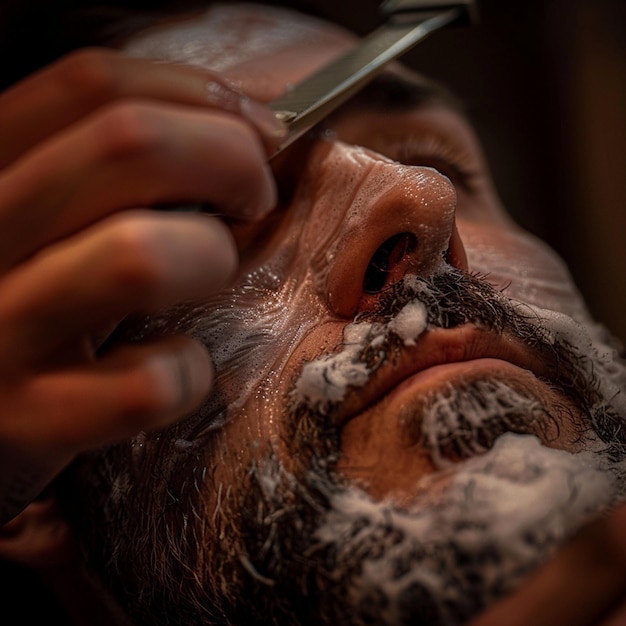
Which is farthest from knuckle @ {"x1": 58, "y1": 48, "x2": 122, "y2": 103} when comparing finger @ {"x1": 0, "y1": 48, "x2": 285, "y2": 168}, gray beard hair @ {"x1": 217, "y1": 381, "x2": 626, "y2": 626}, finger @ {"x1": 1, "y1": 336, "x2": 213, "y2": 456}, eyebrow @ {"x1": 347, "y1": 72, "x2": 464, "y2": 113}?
eyebrow @ {"x1": 347, "y1": 72, "x2": 464, "y2": 113}


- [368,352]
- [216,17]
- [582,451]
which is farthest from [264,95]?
[582,451]

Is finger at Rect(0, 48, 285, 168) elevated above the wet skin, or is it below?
above

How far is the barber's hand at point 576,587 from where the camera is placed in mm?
344

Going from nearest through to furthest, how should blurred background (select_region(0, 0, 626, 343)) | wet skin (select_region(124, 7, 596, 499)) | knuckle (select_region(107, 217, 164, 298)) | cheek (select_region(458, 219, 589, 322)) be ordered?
knuckle (select_region(107, 217, 164, 298)), wet skin (select_region(124, 7, 596, 499)), cheek (select_region(458, 219, 589, 322)), blurred background (select_region(0, 0, 626, 343))

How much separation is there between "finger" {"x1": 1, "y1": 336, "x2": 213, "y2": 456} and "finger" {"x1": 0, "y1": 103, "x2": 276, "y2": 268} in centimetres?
7

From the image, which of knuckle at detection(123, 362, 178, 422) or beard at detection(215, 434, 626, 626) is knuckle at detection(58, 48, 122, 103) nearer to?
knuckle at detection(123, 362, 178, 422)

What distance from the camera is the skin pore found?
1.19 ft

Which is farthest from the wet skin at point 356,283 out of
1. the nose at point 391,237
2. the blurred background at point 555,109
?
the blurred background at point 555,109

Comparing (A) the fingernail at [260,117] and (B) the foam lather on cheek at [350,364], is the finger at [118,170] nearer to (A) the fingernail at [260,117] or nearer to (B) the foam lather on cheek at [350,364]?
(A) the fingernail at [260,117]

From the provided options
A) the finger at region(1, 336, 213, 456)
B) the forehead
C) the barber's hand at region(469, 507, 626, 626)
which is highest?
the forehead

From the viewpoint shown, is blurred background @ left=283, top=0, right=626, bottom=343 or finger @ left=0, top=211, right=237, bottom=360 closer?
finger @ left=0, top=211, right=237, bottom=360

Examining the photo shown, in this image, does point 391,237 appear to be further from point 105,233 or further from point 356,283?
point 105,233

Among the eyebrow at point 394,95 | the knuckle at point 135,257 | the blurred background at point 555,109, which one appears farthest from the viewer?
the blurred background at point 555,109

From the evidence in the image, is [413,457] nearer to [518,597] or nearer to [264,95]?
[518,597]
